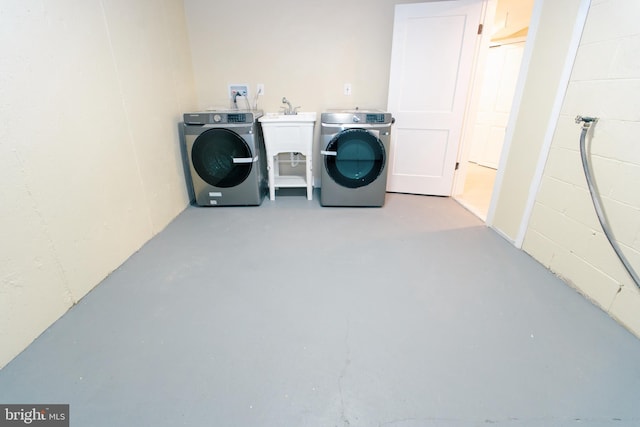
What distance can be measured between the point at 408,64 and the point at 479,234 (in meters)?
1.77

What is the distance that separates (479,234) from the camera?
2.39 m

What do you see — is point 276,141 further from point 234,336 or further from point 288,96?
point 234,336

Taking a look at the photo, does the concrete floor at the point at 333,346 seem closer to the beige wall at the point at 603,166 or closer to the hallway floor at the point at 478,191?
the beige wall at the point at 603,166

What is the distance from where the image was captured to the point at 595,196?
62.2 inches

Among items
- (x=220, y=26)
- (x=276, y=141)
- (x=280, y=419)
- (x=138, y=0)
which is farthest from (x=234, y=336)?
(x=220, y=26)

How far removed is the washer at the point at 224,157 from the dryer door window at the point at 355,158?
2.45 feet

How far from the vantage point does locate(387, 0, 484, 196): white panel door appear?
271 cm

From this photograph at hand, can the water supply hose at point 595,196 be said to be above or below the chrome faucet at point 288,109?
below

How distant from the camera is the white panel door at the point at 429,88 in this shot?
271 cm

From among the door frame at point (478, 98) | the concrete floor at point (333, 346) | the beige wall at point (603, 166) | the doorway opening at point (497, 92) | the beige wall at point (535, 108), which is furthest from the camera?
the doorway opening at point (497, 92)

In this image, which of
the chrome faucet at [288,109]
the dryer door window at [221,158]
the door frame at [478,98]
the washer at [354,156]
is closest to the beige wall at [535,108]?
the door frame at [478,98]

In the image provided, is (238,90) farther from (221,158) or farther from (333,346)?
(333,346)

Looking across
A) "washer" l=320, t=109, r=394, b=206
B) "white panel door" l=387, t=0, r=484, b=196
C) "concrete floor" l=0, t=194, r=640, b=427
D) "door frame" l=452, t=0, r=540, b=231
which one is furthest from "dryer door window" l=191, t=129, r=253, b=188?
"door frame" l=452, t=0, r=540, b=231

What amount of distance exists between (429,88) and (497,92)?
6.75 ft
